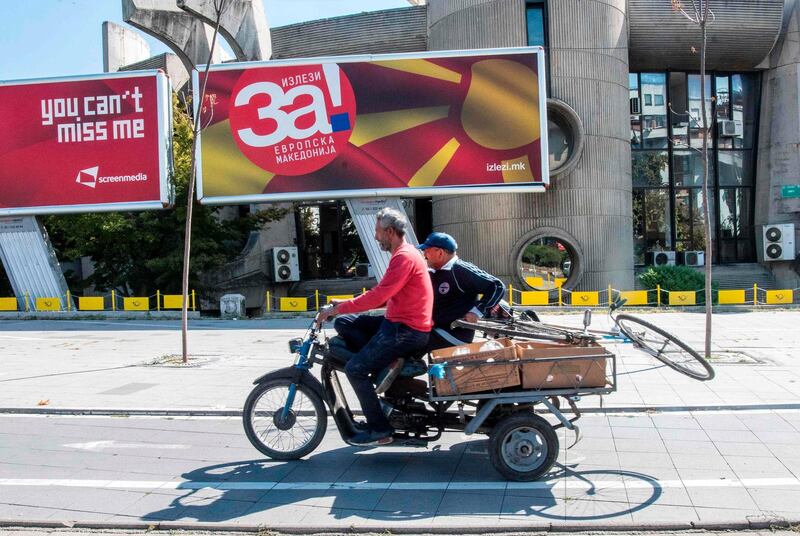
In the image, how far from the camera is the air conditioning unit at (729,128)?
2880 cm

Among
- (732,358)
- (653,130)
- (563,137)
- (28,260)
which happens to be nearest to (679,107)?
(653,130)

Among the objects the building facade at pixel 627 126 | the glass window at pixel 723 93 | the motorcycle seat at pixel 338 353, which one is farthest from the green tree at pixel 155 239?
the glass window at pixel 723 93

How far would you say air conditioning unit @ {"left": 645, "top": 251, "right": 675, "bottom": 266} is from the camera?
28.1 metres

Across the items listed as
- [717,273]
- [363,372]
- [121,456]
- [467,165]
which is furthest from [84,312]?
[717,273]

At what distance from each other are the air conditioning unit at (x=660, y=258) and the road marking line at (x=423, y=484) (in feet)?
80.4

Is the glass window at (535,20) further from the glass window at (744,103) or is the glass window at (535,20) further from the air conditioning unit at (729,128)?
the glass window at (744,103)

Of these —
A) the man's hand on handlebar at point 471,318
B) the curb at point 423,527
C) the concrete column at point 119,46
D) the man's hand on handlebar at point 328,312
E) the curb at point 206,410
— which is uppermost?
the concrete column at point 119,46

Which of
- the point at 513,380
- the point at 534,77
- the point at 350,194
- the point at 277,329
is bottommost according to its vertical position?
the point at 277,329

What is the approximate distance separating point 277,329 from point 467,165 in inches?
303

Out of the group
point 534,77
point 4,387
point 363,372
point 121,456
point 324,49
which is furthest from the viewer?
point 324,49

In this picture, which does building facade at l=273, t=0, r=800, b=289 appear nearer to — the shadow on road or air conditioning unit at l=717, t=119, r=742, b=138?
air conditioning unit at l=717, t=119, r=742, b=138

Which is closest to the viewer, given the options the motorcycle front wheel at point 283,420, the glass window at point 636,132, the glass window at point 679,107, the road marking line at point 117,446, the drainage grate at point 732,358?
the motorcycle front wheel at point 283,420

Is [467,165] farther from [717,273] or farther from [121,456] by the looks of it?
[121,456]

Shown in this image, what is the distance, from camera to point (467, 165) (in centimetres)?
2055
